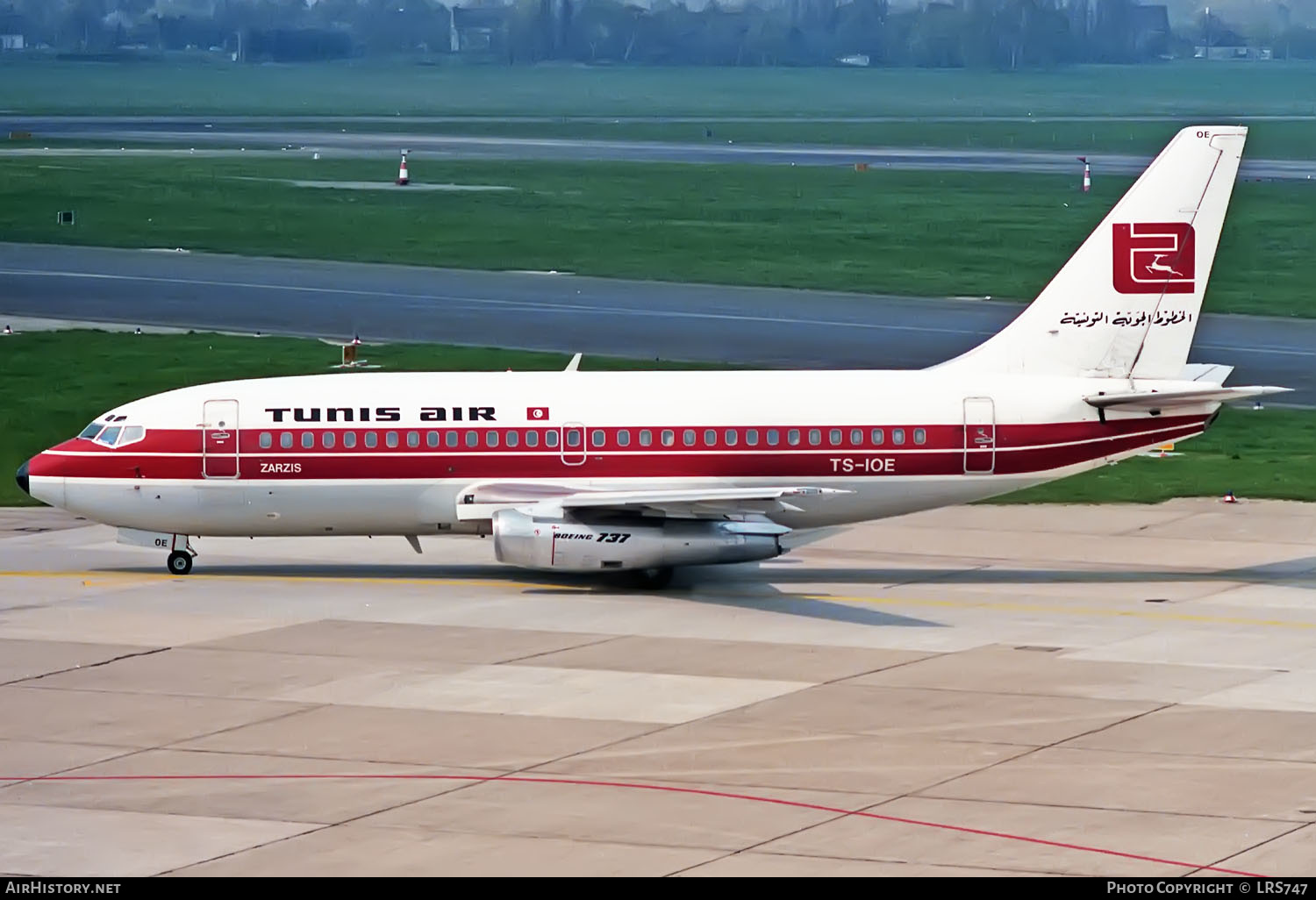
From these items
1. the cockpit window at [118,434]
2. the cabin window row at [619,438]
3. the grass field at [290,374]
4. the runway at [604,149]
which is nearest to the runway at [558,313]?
the grass field at [290,374]

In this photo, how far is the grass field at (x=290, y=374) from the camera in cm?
5162

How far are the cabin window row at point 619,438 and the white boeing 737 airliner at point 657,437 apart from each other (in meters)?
0.04

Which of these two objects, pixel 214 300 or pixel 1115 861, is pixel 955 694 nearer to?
pixel 1115 861

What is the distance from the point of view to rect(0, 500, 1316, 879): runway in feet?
82.4

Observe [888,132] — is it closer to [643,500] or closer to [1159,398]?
[1159,398]

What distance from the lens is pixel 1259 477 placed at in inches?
2048

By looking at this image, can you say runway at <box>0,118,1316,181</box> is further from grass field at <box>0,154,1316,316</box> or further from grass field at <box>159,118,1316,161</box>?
grass field at <box>0,154,1316,316</box>

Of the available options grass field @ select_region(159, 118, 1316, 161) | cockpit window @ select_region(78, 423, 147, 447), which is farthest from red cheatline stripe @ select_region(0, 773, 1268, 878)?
grass field @ select_region(159, 118, 1316, 161)

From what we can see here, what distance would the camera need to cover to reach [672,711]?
31484 mm

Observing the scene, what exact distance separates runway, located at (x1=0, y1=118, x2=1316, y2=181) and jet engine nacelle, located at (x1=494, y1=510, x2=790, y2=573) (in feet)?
311

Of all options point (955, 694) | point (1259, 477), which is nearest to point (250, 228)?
point (1259, 477)

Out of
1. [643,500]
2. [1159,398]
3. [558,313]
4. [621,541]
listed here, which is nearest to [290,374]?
[558,313]

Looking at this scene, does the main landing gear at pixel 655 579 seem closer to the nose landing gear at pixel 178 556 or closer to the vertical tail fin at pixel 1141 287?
the vertical tail fin at pixel 1141 287

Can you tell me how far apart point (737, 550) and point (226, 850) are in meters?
16.3
